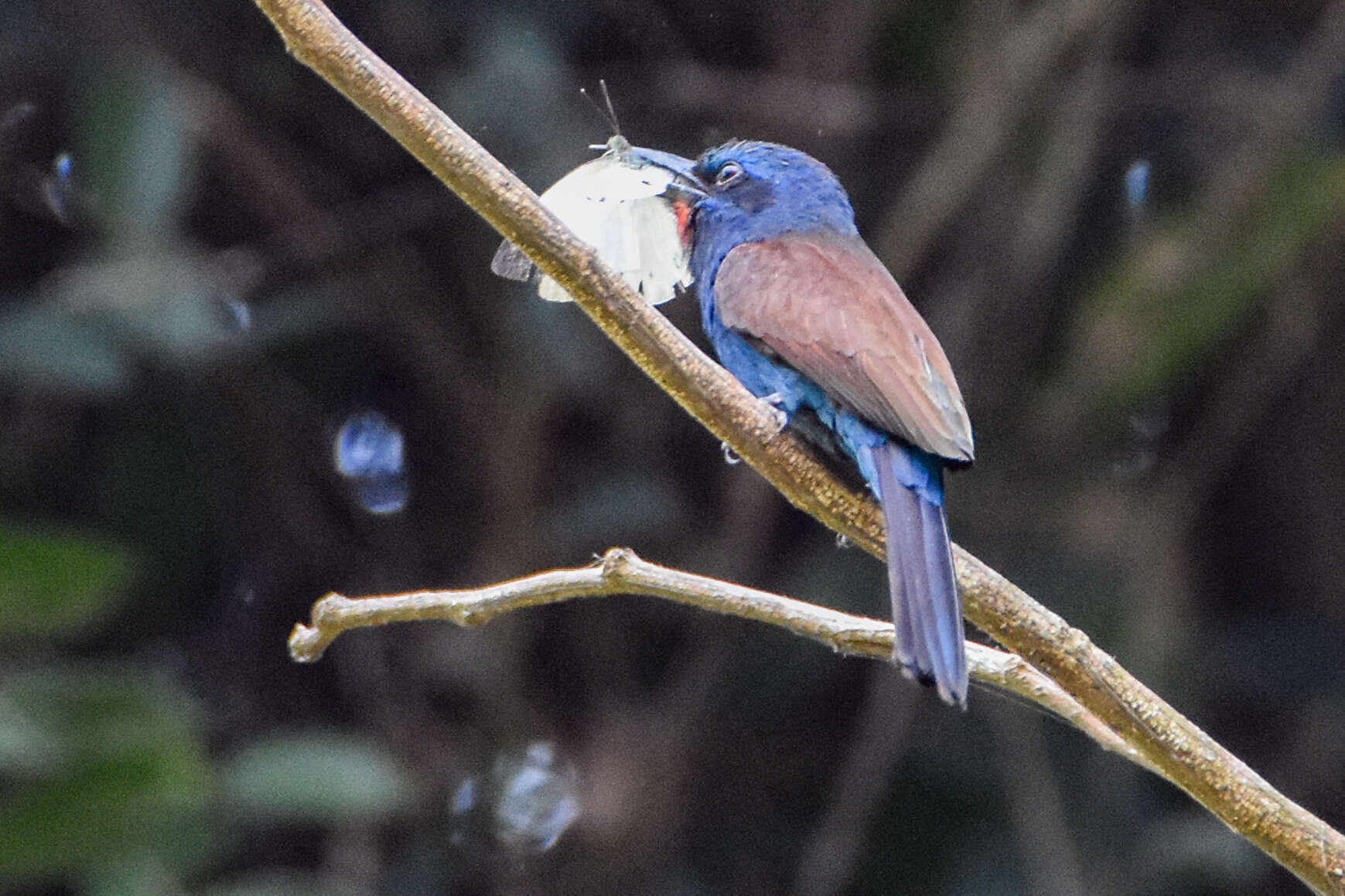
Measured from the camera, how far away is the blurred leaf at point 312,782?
3.54 m

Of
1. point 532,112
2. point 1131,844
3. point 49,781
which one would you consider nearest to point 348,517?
point 532,112

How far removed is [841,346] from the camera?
9.00ft

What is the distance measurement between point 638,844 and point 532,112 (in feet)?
6.10

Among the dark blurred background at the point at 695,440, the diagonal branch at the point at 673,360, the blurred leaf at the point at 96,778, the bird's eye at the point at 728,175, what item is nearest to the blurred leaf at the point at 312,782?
the blurred leaf at the point at 96,778

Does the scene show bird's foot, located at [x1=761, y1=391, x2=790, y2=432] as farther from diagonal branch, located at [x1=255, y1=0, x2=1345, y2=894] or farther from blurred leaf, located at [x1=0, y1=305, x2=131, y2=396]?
blurred leaf, located at [x1=0, y1=305, x2=131, y2=396]

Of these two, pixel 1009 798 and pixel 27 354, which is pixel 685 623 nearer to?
pixel 1009 798

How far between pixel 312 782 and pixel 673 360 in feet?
6.08

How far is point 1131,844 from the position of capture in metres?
4.22

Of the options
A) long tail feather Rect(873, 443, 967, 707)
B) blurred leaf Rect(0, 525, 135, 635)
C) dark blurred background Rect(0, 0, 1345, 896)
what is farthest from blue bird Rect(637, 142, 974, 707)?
blurred leaf Rect(0, 525, 135, 635)

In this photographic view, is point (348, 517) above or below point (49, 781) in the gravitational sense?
above

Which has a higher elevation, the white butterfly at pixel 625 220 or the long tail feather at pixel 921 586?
the white butterfly at pixel 625 220

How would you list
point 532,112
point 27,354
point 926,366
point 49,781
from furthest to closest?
point 532,112 < point 27,354 < point 49,781 < point 926,366

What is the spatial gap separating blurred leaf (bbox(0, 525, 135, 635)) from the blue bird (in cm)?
119

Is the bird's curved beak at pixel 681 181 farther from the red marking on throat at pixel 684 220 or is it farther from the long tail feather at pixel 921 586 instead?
the long tail feather at pixel 921 586
